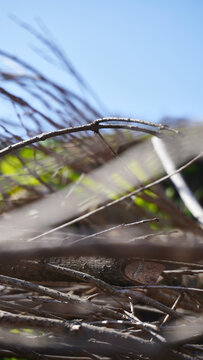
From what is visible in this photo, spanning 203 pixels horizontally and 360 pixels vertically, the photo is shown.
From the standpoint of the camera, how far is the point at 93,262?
92 centimetres

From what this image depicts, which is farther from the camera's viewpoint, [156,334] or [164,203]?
[164,203]

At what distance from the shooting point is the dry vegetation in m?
0.47

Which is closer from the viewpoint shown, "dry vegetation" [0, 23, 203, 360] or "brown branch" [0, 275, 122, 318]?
"dry vegetation" [0, 23, 203, 360]

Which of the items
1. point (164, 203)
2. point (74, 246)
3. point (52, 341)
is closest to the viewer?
point (74, 246)

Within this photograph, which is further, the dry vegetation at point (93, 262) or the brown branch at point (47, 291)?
the brown branch at point (47, 291)

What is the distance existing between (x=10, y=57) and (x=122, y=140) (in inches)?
18.8

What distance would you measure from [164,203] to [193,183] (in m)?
1.65

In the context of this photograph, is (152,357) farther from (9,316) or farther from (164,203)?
(164,203)

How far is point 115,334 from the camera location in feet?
2.29

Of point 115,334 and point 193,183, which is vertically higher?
point 193,183

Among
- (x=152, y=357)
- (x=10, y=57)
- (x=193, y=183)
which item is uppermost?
(x=193, y=183)

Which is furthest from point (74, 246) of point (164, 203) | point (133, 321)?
point (164, 203)

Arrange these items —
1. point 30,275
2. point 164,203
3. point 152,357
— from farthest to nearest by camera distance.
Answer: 1. point 164,203
2. point 30,275
3. point 152,357

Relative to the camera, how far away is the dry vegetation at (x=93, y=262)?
47 centimetres
